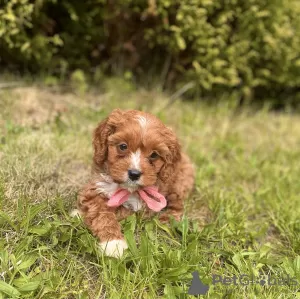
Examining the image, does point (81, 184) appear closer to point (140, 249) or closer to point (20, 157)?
point (20, 157)

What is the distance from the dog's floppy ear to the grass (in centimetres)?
56

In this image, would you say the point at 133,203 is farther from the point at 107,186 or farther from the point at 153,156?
the point at 153,156

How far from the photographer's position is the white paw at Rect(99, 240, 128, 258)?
3049 mm

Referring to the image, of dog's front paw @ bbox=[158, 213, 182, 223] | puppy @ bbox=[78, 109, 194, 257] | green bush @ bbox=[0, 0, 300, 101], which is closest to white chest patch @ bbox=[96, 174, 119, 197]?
puppy @ bbox=[78, 109, 194, 257]

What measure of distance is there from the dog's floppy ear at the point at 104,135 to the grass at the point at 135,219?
56 cm

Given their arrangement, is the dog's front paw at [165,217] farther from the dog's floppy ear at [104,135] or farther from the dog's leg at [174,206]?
the dog's floppy ear at [104,135]

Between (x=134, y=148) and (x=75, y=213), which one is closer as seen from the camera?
(x=134, y=148)

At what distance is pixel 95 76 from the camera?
270 inches

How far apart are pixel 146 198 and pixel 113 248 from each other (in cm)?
50

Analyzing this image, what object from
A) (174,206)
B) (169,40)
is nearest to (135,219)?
(174,206)

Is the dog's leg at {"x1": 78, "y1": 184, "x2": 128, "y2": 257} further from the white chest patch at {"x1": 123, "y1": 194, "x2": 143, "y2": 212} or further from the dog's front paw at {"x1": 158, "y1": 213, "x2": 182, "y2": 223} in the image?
the dog's front paw at {"x1": 158, "y1": 213, "x2": 182, "y2": 223}

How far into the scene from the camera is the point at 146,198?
10.8ft

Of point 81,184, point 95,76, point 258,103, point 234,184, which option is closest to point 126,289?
point 81,184

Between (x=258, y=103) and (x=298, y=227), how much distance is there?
15.3 ft
